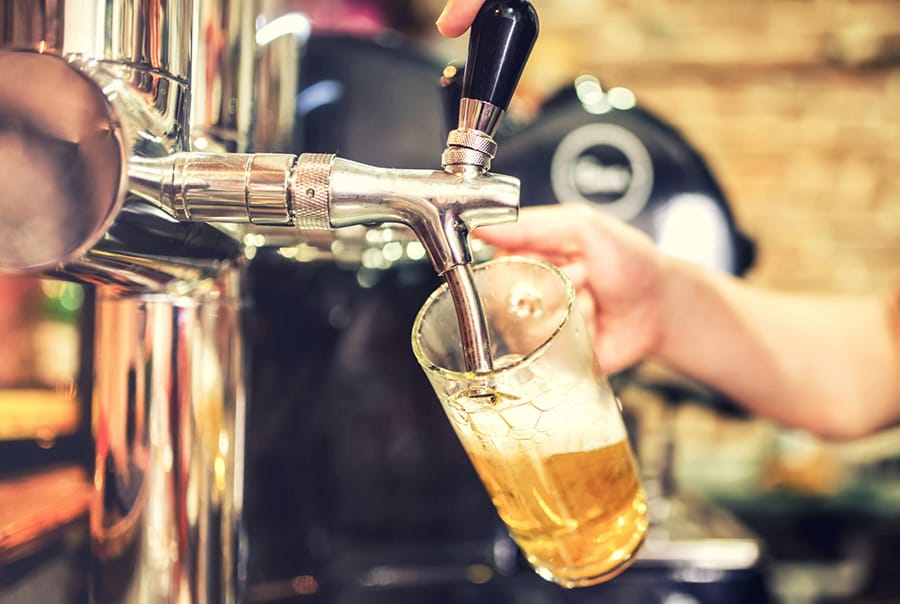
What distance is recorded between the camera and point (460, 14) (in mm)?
418

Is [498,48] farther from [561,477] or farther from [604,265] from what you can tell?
[604,265]

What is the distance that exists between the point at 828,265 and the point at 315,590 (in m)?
1.70

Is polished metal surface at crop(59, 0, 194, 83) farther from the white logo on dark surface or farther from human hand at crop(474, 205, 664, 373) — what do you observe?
the white logo on dark surface

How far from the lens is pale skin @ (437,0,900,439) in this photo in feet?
2.15

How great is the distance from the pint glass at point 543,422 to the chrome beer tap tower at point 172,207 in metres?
0.08

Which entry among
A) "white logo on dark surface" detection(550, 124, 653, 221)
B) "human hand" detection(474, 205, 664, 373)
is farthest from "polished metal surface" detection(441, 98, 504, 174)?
"white logo on dark surface" detection(550, 124, 653, 221)

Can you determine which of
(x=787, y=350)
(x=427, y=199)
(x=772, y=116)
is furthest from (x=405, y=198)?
(x=772, y=116)

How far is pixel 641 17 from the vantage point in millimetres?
2020

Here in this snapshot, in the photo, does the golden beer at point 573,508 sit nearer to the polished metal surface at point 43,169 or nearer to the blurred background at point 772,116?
the polished metal surface at point 43,169

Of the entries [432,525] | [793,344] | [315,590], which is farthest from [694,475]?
[315,590]

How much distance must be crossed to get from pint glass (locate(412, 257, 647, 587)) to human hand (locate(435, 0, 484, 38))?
134 millimetres

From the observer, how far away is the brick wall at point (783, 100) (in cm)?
198

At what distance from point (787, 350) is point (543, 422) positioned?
611mm

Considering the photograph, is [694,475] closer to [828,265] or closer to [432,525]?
[828,265]
